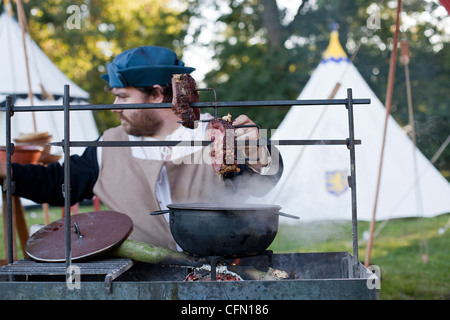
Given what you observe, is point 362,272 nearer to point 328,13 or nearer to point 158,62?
point 158,62

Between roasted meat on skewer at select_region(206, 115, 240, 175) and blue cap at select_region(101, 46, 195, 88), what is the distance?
0.87 m

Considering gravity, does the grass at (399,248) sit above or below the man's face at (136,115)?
below

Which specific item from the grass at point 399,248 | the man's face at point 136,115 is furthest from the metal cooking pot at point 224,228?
the grass at point 399,248

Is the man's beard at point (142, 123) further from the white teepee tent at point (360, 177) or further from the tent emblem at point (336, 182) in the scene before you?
the tent emblem at point (336, 182)

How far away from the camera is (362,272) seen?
1697 mm

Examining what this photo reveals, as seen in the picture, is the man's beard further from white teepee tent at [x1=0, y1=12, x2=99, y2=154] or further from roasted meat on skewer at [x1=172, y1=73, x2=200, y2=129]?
white teepee tent at [x1=0, y1=12, x2=99, y2=154]

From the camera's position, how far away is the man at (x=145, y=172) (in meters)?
2.44

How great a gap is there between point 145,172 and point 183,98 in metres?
0.92

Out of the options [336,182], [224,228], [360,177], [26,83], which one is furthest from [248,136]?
[26,83]

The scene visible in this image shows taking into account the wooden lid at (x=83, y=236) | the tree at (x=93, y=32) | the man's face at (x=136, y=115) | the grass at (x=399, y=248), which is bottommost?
the grass at (x=399, y=248)

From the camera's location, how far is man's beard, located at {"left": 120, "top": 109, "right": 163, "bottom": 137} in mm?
2530

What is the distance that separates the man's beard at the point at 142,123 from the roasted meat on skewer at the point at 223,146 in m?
0.89
